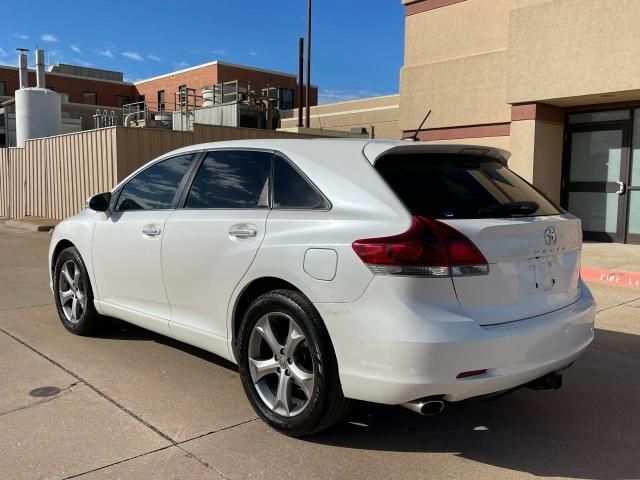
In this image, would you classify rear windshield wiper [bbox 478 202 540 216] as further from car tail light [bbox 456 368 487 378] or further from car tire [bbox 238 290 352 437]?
car tire [bbox 238 290 352 437]

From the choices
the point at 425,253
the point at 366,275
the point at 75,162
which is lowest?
the point at 366,275

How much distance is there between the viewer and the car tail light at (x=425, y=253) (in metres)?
2.92

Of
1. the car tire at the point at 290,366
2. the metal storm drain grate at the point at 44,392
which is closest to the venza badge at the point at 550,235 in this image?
the car tire at the point at 290,366

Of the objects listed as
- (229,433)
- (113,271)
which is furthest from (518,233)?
(113,271)

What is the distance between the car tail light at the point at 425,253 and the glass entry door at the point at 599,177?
980cm

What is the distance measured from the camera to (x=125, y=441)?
3367mm

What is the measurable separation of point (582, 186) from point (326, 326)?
10.5 m

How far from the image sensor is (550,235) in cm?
336

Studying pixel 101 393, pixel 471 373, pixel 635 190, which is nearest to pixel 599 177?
pixel 635 190

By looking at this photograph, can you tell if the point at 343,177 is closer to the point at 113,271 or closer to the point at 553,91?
the point at 113,271

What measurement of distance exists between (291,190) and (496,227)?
3.97ft

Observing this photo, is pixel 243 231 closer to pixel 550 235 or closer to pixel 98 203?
pixel 550 235

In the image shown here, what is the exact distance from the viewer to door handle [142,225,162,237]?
4379mm

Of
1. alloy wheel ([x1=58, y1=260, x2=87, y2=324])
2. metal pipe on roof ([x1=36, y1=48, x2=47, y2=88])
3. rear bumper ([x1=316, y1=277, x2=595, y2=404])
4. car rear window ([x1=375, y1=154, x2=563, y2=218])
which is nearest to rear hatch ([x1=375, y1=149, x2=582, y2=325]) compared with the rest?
car rear window ([x1=375, y1=154, x2=563, y2=218])
